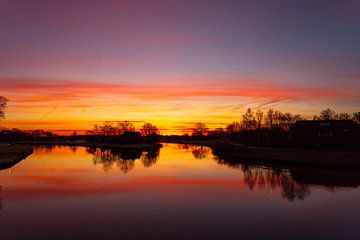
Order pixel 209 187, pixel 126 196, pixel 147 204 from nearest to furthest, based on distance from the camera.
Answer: pixel 147 204, pixel 126 196, pixel 209 187

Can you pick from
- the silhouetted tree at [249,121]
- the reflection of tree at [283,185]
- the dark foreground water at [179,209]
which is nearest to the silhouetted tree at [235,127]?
the silhouetted tree at [249,121]

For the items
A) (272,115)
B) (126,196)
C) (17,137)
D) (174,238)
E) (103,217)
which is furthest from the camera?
(17,137)

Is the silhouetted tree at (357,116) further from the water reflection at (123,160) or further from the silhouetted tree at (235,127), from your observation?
the water reflection at (123,160)

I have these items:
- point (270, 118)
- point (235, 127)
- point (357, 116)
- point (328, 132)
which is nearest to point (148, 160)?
point (328, 132)

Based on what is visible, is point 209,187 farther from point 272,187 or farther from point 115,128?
point 115,128

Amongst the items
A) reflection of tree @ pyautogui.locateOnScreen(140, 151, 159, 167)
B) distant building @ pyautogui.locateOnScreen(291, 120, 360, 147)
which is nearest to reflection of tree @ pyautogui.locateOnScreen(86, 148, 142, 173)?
reflection of tree @ pyautogui.locateOnScreen(140, 151, 159, 167)

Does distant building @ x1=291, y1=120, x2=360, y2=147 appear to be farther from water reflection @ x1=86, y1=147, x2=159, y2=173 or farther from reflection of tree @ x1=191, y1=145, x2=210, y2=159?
water reflection @ x1=86, y1=147, x2=159, y2=173

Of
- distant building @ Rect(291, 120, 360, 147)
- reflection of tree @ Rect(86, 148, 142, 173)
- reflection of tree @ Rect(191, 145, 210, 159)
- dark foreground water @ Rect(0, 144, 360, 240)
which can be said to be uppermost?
distant building @ Rect(291, 120, 360, 147)

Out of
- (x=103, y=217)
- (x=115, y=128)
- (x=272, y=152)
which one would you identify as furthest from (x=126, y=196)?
(x=115, y=128)

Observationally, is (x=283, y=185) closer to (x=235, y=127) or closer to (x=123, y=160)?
(x=123, y=160)

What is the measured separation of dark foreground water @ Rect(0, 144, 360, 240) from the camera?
46.5 ft

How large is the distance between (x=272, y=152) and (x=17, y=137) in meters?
149

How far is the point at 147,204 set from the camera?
20047mm

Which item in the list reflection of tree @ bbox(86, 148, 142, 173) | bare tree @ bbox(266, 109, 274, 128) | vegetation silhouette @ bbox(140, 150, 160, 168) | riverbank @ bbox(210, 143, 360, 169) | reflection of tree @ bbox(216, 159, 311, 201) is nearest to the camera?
reflection of tree @ bbox(216, 159, 311, 201)
